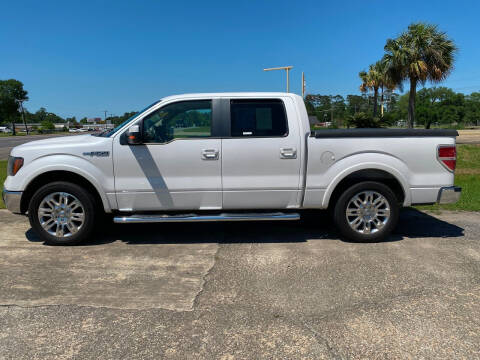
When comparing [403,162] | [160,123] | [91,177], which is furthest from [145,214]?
[403,162]

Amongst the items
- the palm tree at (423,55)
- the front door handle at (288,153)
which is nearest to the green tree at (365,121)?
the palm tree at (423,55)

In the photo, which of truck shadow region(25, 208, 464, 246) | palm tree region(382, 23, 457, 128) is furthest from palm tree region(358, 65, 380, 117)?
truck shadow region(25, 208, 464, 246)

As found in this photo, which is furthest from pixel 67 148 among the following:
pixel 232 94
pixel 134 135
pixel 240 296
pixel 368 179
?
pixel 368 179

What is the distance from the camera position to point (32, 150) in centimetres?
477

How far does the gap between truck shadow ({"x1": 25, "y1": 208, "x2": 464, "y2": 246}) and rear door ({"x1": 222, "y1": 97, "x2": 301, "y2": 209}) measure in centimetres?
65

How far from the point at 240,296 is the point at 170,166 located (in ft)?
6.49

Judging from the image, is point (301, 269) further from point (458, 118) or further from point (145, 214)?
point (458, 118)

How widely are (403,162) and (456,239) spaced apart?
4.68 ft

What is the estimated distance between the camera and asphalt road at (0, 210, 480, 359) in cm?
274

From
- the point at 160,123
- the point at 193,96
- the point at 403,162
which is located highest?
the point at 193,96

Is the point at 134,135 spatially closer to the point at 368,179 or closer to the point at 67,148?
the point at 67,148

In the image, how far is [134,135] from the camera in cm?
459

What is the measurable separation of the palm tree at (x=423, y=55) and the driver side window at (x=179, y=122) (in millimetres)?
20855

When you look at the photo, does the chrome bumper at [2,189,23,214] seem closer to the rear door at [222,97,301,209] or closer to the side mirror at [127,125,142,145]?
the side mirror at [127,125,142,145]
